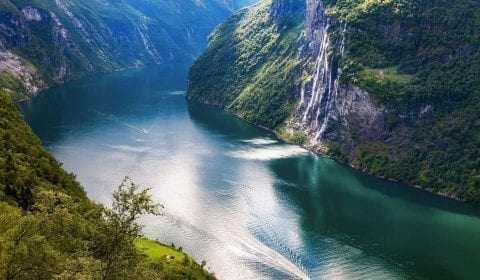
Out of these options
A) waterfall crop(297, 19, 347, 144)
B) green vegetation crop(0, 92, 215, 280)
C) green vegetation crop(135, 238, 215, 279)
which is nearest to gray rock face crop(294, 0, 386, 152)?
waterfall crop(297, 19, 347, 144)

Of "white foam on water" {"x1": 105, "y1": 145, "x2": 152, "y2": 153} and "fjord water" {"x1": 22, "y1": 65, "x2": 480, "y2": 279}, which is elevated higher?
"white foam on water" {"x1": 105, "y1": 145, "x2": 152, "y2": 153}

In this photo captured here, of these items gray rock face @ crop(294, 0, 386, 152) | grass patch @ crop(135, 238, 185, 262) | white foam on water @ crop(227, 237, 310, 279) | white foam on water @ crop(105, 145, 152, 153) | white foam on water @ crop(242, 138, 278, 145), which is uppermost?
gray rock face @ crop(294, 0, 386, 152)

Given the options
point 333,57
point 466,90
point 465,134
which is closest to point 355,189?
point 465,134

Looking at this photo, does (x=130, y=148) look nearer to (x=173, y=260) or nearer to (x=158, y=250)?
(x=158, y=250)

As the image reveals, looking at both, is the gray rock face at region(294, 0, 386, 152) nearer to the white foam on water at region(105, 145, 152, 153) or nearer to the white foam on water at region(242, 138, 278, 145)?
the white foam on water at region(242, 138, 278, 145)

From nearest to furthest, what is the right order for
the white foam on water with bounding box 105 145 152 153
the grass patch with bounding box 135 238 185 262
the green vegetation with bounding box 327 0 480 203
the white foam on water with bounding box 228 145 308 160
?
the grass patch with bounding box 135 238 185 262, the green vegetation with bounding box 327 0 480 203, the white foam on water with bounding box 228 145 308 160, the white foam on water with bounding box 105 145 152 153

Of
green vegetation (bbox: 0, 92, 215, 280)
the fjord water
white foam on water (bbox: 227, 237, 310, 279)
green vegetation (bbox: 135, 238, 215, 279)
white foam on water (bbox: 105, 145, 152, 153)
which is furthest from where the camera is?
white foam on water (bbox: 105, 145, 152, 153)

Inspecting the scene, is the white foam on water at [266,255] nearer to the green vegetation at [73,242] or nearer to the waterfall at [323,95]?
the green vegetation at [73,242]

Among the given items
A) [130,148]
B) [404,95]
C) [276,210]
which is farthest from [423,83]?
[130,148]
